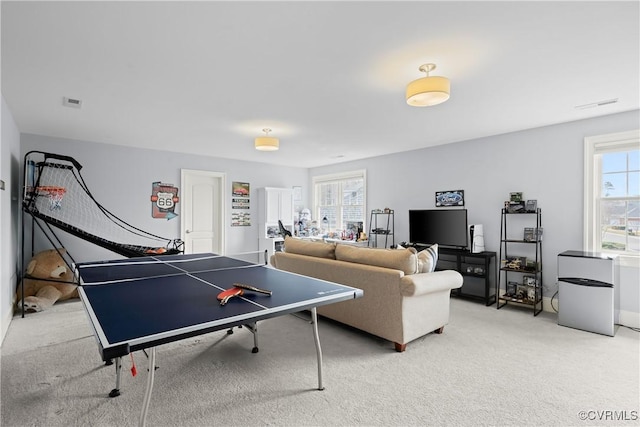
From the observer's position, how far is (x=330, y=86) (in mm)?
3105

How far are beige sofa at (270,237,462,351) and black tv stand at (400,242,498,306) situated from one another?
162 cm

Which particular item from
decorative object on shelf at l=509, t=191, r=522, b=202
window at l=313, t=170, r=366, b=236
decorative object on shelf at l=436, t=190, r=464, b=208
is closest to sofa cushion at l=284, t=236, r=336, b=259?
decorative object on shelf at l=436, t=190, r=464, b=208

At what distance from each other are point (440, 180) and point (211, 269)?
4189mm

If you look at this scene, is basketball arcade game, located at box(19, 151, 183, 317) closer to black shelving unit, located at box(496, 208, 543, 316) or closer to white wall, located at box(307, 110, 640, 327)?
white wall, located at box(307, 110, 640, 327)

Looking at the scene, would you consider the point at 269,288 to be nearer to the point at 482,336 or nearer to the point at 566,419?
the point at 566,419

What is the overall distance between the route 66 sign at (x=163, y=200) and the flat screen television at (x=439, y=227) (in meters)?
4.37

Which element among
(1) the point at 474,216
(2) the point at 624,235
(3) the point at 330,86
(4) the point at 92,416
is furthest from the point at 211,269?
(2) the point at 624,235

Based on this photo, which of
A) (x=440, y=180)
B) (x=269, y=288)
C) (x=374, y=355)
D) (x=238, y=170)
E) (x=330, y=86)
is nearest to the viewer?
(x=269, y=288)

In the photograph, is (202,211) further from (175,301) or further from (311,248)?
(175,301)

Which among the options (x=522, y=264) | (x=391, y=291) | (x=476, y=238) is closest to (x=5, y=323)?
(x=391, y=291)

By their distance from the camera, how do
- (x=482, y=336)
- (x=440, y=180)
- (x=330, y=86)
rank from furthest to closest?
(x=440, y=180) < (x=482, y=336) < (x=330, y=86)

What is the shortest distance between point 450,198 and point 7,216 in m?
6.00

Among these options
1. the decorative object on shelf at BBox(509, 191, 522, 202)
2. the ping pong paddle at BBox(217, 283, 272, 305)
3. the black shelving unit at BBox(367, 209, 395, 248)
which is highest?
the decorative object on shelf at BBox(509, 191, 522, 202)

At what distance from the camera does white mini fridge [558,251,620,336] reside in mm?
3484
